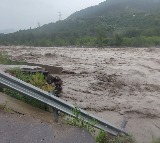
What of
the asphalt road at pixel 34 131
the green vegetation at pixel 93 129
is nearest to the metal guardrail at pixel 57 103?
the green vegetation at pixel 93 129

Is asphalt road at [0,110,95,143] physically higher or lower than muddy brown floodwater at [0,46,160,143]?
higher

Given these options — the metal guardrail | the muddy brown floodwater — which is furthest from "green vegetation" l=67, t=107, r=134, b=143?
the muddy brown floodwater

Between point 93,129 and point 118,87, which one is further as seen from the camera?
point 118,87

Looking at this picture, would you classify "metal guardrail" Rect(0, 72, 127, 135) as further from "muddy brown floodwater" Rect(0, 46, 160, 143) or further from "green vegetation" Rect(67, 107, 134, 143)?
"muddy brown floodwater" Rect(0, 46, 160, 143)

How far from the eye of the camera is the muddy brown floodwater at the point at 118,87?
8000mm

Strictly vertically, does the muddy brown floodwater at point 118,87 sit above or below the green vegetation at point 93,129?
below

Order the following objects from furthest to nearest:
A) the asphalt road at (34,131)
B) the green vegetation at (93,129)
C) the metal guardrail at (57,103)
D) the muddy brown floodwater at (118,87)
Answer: the muddy brown floodwater at (118,87) < the metal guardrail at (57,103) < the green vegetation at (93,129) < the asphalt road at (34,131)

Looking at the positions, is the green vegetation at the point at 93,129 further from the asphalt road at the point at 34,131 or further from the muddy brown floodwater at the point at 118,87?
the muddy brown floodwater at the point at 118,87

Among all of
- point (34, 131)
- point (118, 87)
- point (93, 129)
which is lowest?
point (118, 87)

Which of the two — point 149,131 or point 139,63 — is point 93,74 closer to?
point 139,63

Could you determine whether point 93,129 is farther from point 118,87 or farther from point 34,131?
point 118,87

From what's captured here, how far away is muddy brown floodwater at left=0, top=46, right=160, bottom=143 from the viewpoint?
8000 millimetres

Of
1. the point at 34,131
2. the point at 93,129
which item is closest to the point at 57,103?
the point at 93,129

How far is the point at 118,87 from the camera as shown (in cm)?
1098
